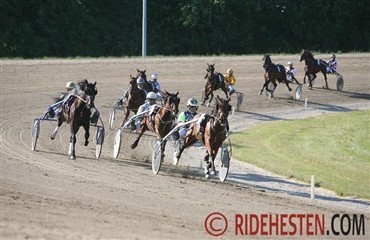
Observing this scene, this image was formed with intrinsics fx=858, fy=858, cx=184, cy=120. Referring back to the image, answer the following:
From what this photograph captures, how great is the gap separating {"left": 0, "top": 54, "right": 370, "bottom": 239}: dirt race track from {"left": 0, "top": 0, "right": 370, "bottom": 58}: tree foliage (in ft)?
69.9

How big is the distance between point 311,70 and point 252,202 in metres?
23.5

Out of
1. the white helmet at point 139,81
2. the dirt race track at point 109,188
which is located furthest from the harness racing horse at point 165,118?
the white helmet at point 139,81

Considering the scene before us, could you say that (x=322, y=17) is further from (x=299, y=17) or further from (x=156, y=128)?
(x=156, y=128)

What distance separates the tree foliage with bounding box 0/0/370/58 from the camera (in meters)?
59.4

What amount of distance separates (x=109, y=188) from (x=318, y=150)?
10497mm

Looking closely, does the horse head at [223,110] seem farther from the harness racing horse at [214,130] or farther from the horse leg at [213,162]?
the horse leg at [213,162]

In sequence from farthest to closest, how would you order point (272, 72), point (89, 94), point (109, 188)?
1. point (272, 72)
2. point (89, 94)
3. point (109, 188)

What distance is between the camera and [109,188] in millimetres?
17047

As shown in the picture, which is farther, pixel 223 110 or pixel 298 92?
pixel 298 92

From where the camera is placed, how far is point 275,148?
26062 mm

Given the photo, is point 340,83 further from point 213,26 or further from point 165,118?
point 213,26

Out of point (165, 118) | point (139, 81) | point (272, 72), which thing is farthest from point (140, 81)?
point (272, 72)

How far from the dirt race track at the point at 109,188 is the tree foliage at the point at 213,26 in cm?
2132

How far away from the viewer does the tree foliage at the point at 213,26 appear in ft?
195
